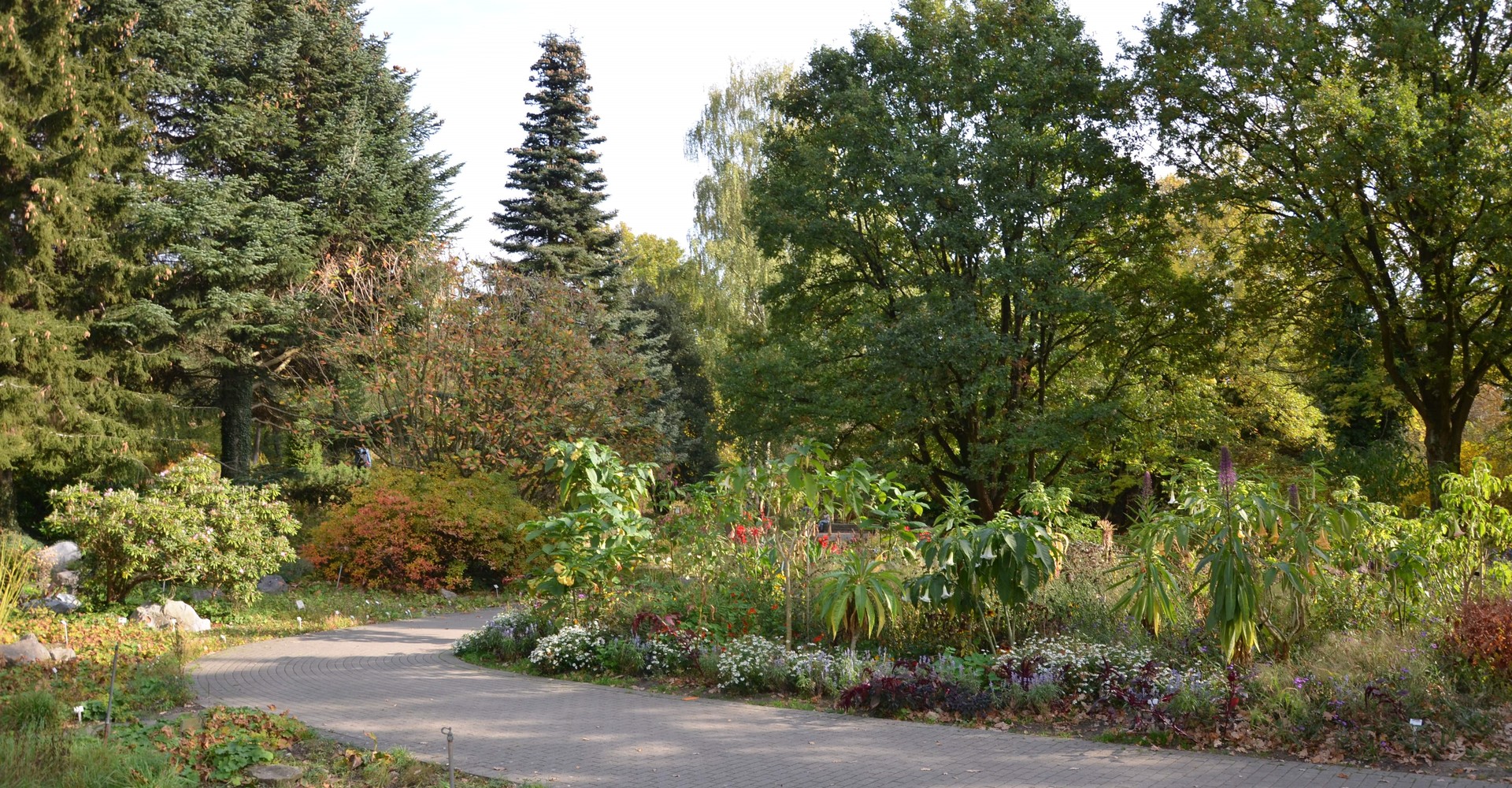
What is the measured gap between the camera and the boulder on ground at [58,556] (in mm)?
15719

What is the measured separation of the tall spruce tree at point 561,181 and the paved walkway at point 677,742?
2265 centimetres

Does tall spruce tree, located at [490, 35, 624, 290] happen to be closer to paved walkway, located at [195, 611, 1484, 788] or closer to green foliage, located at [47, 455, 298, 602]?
green foliage, located at [47, 455, 298, 602]

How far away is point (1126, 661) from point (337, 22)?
25.5 meters

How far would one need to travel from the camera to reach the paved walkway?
19.1 ft

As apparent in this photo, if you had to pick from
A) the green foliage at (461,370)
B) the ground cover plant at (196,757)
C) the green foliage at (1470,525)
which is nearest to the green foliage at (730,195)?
the green foliage at (461,370)

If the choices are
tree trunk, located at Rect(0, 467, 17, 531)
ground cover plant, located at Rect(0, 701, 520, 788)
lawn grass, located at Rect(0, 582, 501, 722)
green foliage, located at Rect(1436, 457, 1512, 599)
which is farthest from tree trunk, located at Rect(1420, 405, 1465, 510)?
tree trunk, located at Rect(0, 467, 17, 531)

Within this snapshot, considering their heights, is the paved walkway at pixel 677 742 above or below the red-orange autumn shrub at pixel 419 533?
below

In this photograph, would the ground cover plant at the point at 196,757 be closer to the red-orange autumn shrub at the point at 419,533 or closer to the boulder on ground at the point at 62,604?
the boulder on ground at the point at 62,604

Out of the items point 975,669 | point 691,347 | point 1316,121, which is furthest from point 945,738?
point 691,347

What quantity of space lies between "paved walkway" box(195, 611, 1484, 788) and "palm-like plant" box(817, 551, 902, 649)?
873mm

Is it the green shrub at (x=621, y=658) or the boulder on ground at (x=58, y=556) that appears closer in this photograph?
the green shrub at (x=621, y=658)

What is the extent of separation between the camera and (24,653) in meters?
9.50

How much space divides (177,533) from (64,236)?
10.3m

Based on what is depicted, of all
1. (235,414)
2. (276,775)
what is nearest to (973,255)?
(276,775)
